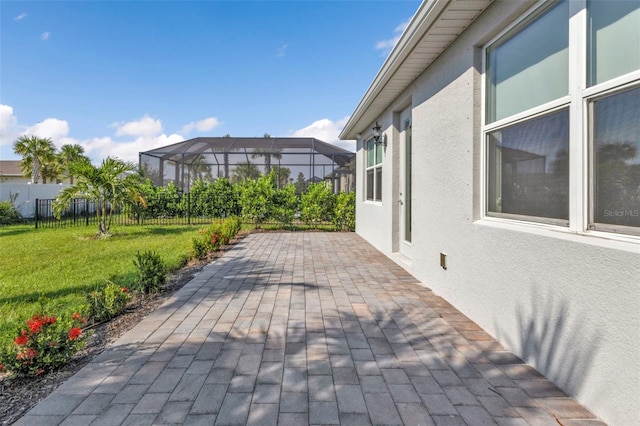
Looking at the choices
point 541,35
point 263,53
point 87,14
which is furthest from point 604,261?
point 263,53

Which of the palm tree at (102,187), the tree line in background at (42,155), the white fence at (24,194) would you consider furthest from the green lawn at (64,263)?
the tree line in background at (42,155)

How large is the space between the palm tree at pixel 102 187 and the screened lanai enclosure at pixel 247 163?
6665mm

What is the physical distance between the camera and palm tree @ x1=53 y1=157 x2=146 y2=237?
367 inches

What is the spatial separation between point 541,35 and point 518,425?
8.60 ft

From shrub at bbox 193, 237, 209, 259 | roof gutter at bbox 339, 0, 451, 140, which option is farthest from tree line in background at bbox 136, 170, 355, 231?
shrub at bbox 193, 237, 209, 259

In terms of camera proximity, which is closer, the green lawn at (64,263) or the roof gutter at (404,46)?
the roof gutter at (404,46)

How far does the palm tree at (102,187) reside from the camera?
933 centimetres

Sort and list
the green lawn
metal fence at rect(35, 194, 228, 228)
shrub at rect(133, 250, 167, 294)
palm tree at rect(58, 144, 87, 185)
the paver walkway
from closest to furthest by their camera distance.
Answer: the paver walkway
the green lawn
shrub at rect(133, 250, 167, 294)
metal fence at rect(35, 194, 228, 228)
palm tree at rect(58, 144, 87, 185)

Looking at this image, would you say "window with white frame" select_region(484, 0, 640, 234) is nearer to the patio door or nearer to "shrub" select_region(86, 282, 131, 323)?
the patio door

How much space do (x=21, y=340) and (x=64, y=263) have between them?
4.67 m

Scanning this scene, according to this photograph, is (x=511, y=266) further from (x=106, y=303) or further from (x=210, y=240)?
(x=210, y=240)

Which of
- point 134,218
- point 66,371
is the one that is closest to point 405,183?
point 66,371

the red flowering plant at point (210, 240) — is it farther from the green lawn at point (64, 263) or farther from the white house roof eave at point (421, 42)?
the white house roof eave at point (421, 42)

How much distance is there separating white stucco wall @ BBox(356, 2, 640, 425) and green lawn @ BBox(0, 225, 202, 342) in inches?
156
